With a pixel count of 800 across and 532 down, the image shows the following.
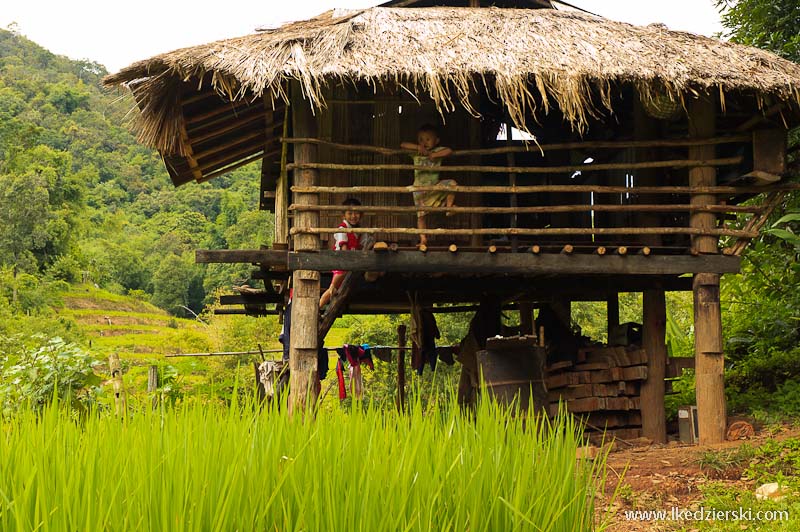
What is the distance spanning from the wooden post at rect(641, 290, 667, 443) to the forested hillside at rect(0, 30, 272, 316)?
20.6 m

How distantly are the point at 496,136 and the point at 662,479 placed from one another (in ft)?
13.6

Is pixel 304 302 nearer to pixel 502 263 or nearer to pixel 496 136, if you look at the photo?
pixel 502 263

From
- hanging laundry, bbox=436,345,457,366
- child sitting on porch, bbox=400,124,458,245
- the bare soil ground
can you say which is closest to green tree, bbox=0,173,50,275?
hanging laundry, bbox=436,345,457,366

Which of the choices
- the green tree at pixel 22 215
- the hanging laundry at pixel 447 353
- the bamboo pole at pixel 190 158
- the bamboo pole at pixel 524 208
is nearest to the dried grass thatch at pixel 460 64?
the bamboo pole at pixel 190 158

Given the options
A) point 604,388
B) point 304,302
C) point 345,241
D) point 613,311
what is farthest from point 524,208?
point 613,311

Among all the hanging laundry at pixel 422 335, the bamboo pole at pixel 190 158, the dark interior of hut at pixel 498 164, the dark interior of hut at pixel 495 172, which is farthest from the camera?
the hanging laundry at pixel 422 335

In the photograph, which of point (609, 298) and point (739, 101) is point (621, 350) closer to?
point (609, 298)

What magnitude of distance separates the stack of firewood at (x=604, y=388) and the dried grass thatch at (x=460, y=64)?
226cm

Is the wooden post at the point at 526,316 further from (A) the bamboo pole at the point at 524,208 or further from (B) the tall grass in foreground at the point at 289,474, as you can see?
(B) the tall grass in foreground at the point at 289,474

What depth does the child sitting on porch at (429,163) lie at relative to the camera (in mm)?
7772

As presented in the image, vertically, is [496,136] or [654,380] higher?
[496,136]

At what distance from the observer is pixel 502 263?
7.46m

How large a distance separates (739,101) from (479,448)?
234 inches

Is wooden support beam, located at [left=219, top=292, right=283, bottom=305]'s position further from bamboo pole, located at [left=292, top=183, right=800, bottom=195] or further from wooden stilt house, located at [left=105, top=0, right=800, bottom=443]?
bamboo pole, located at [left=292, top=183, right=800, bottom=195]
